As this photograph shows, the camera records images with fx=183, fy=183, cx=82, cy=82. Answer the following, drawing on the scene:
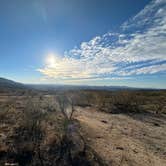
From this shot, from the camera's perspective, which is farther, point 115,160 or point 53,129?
point 53,129

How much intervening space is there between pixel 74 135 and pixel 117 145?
200 centimetres

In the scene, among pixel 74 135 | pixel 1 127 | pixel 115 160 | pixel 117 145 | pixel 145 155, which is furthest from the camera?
pixel 1 127

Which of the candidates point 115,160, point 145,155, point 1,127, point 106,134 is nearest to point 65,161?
point 115,160

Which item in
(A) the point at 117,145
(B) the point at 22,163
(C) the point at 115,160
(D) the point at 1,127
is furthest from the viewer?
(D) the point at 1,127

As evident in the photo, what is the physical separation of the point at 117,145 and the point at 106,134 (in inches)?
62.1

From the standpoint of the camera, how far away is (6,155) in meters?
6.16

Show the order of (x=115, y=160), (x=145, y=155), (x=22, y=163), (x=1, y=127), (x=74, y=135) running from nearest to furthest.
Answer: (x=22, y=163)
(x=115, y=160)
(x=145, y=155)
(x=74, y=135)
(x=1, y=127)

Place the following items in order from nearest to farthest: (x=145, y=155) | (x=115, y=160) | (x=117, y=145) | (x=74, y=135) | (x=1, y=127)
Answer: (x=115, y=160) < (x=145, y=155) < (x=117, y=145) < (x=74, y=135) < (x=1, y=127)

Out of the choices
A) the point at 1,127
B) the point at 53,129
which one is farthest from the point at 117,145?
the point at 1,127

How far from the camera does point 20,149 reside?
661 cm

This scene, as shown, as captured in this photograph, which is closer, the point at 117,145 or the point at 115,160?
the point at 115,160

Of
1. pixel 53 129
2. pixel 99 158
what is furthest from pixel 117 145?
pixel 53 129

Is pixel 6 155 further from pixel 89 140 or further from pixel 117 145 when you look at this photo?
pixel 117 145

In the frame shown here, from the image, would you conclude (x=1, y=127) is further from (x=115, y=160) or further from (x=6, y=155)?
(x=115, y=160)
